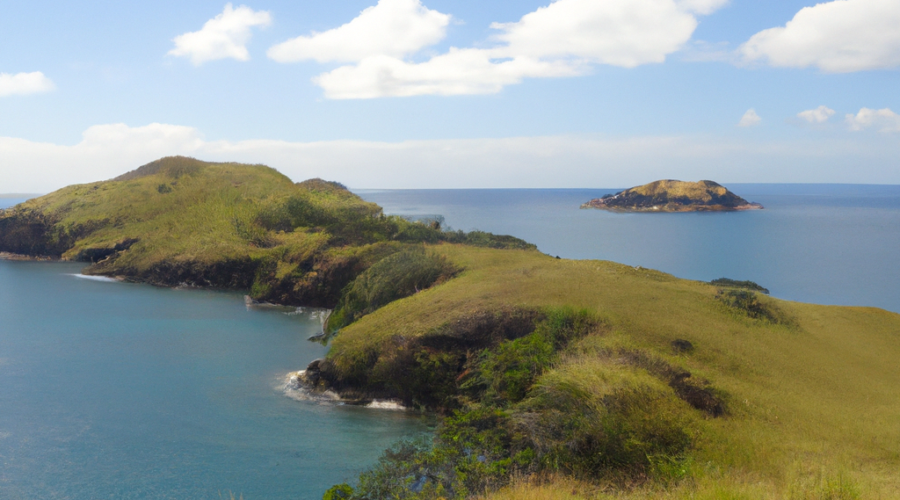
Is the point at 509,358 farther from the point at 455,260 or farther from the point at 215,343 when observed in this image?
the point at 215,343

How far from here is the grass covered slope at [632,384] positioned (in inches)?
516

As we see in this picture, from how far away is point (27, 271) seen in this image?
59000 millimetres

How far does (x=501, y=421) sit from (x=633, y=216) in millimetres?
127719

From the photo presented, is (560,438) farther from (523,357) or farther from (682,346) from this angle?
(682,346)

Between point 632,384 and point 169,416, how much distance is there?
16.8m

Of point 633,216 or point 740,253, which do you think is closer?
point 740,253

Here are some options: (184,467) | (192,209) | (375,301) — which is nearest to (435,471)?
(184,467)

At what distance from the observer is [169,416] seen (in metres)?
21.7

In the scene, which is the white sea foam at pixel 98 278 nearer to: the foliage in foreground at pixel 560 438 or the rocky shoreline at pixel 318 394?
the rocky shoreline at pixel 318 394

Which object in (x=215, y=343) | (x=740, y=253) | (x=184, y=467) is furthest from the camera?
(x=740, y=253)

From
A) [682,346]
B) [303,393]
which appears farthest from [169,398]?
[682,346]

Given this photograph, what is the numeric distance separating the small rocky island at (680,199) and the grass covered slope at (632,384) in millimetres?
125659

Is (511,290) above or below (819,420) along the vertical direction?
above

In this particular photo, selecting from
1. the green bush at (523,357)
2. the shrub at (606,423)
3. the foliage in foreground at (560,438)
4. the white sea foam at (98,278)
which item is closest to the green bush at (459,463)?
the foliage in foreground at (560,438)
